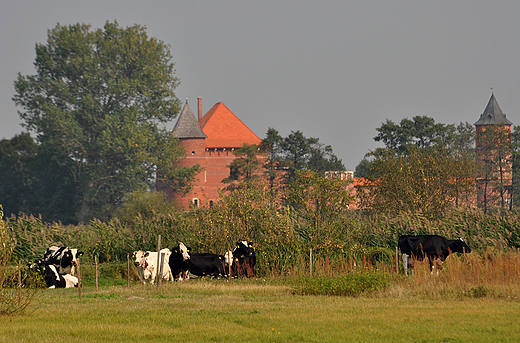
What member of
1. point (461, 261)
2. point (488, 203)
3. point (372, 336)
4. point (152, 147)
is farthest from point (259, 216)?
point (488, 203)

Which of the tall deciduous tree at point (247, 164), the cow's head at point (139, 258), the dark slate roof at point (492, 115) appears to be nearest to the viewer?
the cow's head at point (139, 258)

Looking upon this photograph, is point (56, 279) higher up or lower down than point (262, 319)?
higher up

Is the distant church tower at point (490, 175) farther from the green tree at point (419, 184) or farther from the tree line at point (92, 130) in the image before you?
the green tree at point (419, 184)

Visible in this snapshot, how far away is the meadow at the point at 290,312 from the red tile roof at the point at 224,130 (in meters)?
58.2

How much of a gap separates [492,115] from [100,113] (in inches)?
2104

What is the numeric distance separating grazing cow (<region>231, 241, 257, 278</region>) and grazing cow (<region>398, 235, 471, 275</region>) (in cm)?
426

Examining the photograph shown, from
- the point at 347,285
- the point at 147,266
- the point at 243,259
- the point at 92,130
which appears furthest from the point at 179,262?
A: the point at 92,130

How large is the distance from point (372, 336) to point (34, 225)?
17.1 meters

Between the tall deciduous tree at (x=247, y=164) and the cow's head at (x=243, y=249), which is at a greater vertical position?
the tall deciduous tree at (x=247, y=164)

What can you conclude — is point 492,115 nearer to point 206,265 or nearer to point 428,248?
point 428,248

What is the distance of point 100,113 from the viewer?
185 feet

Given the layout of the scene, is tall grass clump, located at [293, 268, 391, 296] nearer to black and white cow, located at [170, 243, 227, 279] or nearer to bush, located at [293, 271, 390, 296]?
bush, located at [293, 271, 390, 296]

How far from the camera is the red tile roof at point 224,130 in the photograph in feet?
245

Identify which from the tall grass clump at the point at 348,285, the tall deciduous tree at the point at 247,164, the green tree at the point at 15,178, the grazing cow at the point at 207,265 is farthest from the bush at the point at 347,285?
the tall deciduous tree at the point at 247,164
